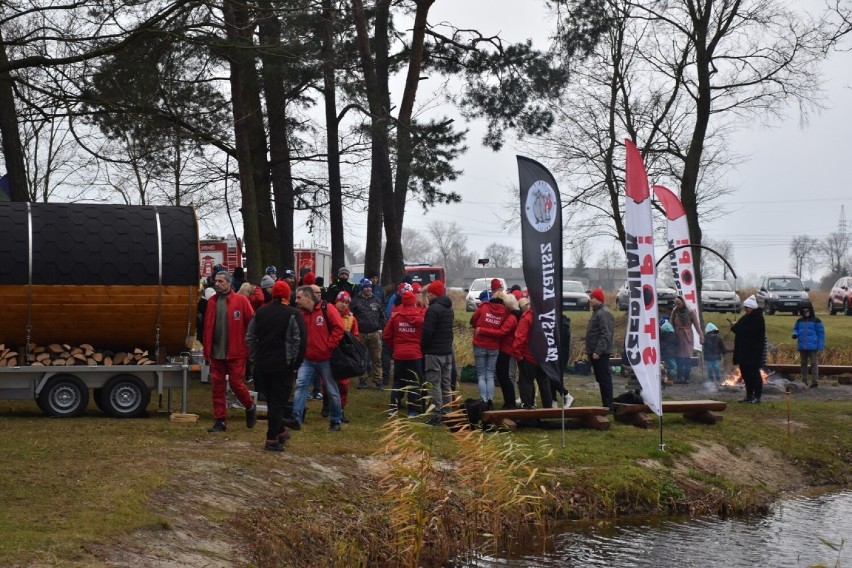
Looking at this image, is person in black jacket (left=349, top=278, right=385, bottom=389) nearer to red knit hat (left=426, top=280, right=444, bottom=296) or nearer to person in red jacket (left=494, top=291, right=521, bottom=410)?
person in red jacket (left=494, top=291, right=521, bottom=410)

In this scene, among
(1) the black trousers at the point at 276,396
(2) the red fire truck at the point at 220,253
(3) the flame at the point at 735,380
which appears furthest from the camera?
(2) the red fire truck at the point at 220,253

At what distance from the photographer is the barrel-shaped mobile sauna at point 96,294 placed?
555 inches

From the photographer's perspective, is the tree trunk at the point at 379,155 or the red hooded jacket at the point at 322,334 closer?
the red hooded jacket at the point at 322,334

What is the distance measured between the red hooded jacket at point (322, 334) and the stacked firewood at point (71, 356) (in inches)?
98.6

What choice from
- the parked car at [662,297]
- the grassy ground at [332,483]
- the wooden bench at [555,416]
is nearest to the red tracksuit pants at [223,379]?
the grassy ground at [332,483]

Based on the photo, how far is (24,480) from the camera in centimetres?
974

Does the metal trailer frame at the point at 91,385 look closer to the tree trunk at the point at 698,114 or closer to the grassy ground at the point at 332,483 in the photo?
the grassy ground at the point at 332,483

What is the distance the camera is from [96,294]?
47.0 ft

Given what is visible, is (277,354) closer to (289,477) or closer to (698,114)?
(289,477)

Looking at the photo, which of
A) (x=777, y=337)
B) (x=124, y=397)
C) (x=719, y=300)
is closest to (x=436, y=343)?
(x=124, y=397)

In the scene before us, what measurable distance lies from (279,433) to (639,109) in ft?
76.1

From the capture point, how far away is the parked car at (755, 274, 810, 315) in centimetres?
4300

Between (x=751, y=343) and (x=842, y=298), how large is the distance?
1096 inches

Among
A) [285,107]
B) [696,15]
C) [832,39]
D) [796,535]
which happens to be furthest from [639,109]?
A: [796,535]
